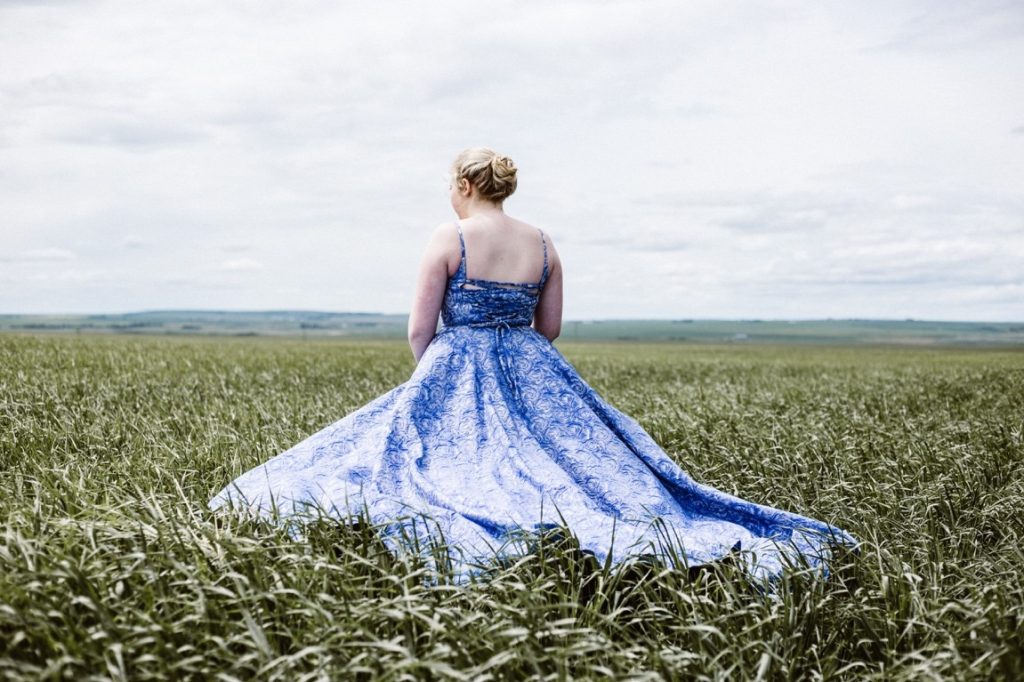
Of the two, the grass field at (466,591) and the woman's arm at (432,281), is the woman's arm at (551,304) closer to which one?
the woman's arm at (432,281)

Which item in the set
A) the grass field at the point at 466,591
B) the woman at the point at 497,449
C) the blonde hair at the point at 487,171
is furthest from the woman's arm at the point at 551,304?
the grass field at the point at 466,591

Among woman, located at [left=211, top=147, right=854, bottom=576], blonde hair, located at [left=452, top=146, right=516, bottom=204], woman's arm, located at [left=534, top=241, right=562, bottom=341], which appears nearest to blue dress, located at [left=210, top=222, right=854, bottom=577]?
woman, located at [left=211, top=147, right=854, bottom=576]

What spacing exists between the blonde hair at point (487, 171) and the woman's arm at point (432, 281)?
0.35 m

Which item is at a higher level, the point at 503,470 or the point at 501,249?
the point at 501,249

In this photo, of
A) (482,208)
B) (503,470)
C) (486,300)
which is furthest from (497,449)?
(482,208)

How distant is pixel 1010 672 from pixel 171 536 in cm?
369

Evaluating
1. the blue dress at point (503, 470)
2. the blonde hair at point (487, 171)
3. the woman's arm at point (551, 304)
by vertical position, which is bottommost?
the blue dress at point (503, 470)

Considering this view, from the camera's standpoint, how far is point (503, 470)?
195 inches

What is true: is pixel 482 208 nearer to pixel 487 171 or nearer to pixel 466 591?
pixel 487 171

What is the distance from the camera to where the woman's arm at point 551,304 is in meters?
5.80

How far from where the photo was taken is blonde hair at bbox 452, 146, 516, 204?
5.30 m

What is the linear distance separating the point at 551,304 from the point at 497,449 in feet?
4.44

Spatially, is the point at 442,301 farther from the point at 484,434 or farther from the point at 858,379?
the point at 858,379

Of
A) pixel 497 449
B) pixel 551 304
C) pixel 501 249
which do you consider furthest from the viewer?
pixel 551 304
